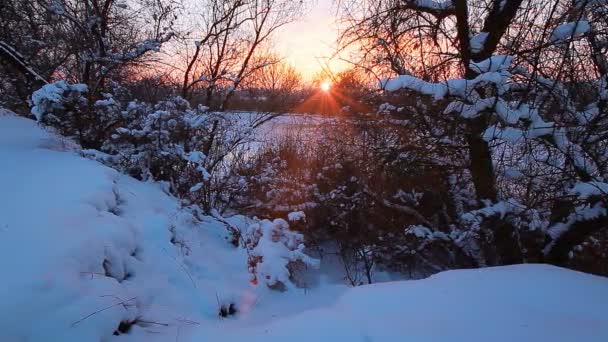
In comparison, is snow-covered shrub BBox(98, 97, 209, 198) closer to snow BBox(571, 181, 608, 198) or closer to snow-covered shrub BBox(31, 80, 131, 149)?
Result: snow-covered shrub BBox(31, 80, 131, 149)

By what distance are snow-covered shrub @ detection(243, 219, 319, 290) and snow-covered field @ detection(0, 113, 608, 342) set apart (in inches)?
5.5

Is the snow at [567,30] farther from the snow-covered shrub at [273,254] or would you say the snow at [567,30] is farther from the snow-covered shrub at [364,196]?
the snow-covered shrub at [273,254]

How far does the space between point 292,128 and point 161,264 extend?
25.1ft

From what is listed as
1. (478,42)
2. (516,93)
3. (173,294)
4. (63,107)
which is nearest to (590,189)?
(516,93)

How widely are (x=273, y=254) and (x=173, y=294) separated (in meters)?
1.63

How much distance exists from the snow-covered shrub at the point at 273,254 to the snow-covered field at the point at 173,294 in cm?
14

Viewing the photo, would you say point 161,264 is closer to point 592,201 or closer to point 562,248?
point 592,201

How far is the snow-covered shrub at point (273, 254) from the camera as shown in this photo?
4.66 m

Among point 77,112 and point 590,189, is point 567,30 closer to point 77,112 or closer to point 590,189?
point 590,189

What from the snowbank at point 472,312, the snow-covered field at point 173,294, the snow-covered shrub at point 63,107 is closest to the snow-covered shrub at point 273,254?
the snow-covered field at point 173,294

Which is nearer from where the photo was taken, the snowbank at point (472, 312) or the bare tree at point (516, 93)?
the snowbank at point (472, 312)

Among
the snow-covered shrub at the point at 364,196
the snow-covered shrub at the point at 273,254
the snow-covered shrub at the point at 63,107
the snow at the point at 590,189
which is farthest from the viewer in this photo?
the snow-covered shrub at the point at 364,196

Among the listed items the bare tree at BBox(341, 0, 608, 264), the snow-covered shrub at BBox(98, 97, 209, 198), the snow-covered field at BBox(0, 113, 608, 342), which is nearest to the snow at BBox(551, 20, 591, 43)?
the bare tree at BBox(341, 0, 608, 264)

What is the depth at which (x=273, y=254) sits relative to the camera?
495cm
